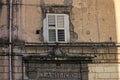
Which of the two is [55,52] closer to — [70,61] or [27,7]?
[70,61]

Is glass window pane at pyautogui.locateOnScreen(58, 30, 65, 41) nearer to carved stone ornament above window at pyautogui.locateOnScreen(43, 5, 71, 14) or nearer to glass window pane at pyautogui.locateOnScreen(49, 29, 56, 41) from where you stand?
glass window pane at pyautogui.locateOnScreen(49, 29, 56, 41)

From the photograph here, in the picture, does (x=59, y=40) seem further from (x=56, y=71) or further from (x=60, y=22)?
(x=56, y=71)

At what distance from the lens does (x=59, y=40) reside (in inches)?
774

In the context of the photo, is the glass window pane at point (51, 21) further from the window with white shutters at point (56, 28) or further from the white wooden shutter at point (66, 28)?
the white wooden shutter at point (66, 28)

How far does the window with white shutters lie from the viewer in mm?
19609

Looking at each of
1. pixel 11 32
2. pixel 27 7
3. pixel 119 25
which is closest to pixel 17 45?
pixel 11 32

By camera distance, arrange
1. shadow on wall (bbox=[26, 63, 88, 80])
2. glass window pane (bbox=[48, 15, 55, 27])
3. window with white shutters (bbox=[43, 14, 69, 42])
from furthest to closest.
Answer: glass window pane (bbox=[48, 15, 55, 27])
window with white shutters (bbox=[43, 14, 69, 42])
shadow on wall (bbox=[26, 63, 88, 80])

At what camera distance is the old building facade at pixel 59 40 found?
19.0 m

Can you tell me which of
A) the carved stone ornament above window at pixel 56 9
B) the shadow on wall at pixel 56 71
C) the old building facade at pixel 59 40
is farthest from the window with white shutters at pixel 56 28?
the shadow on wall at pixel 56 71

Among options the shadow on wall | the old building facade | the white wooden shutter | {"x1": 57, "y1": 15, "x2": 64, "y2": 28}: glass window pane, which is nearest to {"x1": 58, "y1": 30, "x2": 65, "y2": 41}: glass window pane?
the old building facade

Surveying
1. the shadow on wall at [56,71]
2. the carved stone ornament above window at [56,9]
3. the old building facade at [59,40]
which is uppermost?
the carved stone ornament above window at [56,9]

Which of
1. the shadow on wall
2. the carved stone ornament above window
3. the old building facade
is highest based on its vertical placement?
the carved stone ornament above window

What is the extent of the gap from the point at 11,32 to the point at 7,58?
4.03ft

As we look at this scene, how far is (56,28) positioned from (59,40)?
573 millimetres
